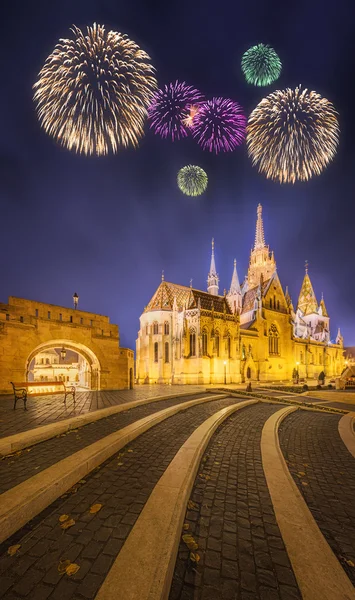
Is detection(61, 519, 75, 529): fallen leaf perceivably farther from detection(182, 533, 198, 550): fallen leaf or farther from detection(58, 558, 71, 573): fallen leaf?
detection(182, 533, 198, 550): fallen leaf

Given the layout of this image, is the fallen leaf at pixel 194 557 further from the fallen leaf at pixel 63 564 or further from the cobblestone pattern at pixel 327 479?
the cobblestone pattern at pixel 327 479

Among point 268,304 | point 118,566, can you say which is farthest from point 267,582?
point 268,304

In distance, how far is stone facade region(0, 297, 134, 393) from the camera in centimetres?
1471

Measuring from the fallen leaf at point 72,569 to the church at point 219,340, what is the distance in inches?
1265

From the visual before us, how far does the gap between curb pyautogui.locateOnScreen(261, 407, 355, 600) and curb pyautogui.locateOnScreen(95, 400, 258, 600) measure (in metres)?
1.37

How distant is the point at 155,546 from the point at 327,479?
14.2ft

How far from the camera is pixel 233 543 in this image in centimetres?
330

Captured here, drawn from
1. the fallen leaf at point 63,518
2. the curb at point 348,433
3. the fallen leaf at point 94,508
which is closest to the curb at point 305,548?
the fallen leaf at point 94,508

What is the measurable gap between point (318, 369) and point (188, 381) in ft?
125

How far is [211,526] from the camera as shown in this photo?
3676 mm

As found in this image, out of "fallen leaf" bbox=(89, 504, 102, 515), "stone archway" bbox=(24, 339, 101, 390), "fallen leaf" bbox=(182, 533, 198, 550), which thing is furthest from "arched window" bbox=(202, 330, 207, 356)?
"fallen leaf" bbox=(182, 533, 198, 550)

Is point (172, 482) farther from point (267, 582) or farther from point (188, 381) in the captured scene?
point (188, 381)

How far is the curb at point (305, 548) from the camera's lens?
2.50 meters

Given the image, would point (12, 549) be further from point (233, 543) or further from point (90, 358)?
point (90, 358)
